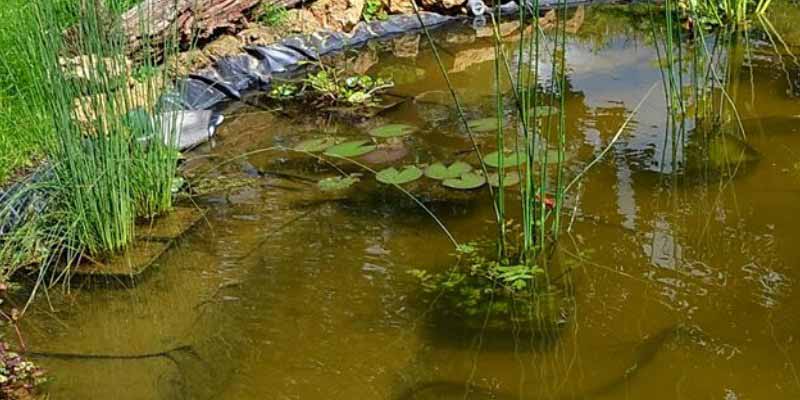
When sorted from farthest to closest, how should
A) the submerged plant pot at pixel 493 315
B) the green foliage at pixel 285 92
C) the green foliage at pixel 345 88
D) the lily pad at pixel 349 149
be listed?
the green foliage at pixel 285 92, the green foliage at pixel 345 88, the lily pad at pixel 349 149, the submerged plant pot at pixel 493 315

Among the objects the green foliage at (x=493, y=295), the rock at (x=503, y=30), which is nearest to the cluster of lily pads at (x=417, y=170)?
the green foliage at (x=493, y=295)

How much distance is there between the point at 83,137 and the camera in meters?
2.71

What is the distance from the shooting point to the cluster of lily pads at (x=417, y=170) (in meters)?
3.03

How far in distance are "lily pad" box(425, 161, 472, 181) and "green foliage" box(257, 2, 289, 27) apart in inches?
89.3

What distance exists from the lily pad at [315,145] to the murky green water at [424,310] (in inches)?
2.4

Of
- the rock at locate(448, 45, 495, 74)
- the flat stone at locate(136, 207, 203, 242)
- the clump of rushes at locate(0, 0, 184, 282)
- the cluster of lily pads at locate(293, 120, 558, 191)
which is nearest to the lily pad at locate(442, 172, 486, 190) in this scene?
the cluster of lily pads at locate(293, 120, 558, 191)

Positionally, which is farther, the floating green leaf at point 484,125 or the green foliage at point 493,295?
the floating green leaf at point 484,125

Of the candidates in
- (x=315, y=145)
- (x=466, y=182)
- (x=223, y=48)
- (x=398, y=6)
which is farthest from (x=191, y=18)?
(x=466, y=182)

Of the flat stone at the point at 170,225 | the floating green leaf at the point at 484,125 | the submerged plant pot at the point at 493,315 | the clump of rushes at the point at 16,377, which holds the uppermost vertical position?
the floating green leaf at the point at 484,125

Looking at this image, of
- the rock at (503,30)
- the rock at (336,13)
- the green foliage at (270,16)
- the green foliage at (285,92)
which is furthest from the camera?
the rock at (503,30)

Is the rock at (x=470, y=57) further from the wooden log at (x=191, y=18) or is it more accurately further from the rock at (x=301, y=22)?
the wooden log at (x=191, y=18)

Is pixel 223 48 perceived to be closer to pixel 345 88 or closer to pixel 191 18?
pixel 191 18

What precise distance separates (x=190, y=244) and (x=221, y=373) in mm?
768

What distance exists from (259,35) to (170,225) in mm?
2281
